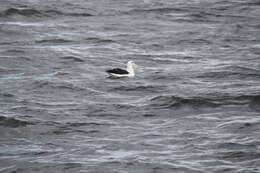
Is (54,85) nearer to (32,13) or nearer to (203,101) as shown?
(203,101)

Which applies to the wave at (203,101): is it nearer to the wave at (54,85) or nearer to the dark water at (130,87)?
the dark water at (130,87)

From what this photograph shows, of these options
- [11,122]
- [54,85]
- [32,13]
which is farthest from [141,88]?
[32,13]

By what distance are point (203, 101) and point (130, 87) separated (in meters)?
3.17

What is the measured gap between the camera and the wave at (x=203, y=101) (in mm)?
21203

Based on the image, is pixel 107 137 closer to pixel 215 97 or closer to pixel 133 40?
pixel 215 97

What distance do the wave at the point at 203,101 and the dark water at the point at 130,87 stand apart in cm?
3

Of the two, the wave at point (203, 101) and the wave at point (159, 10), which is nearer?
the wave at point (203, 101)

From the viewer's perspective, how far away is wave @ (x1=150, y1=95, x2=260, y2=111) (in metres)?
21.2

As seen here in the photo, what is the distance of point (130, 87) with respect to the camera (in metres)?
24.1

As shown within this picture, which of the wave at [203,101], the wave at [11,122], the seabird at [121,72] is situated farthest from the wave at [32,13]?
the wave at [11,122]

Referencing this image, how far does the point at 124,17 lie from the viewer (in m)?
35.8

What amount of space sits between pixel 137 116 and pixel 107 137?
2.33 m

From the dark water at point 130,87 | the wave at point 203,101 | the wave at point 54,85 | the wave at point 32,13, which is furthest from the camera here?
the wave at point 32,13

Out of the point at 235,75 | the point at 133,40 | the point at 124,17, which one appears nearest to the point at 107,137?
the point at 235,75
